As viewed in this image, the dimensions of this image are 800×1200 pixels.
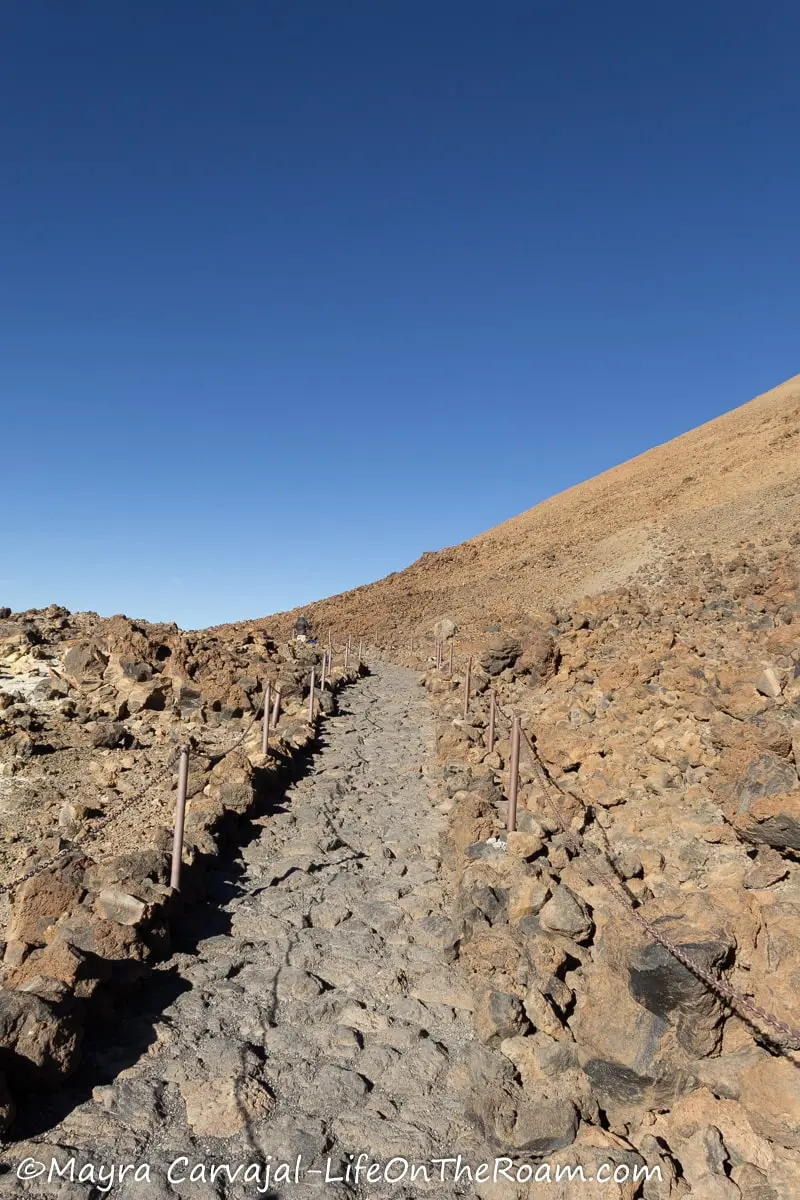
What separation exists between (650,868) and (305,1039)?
13.0ft

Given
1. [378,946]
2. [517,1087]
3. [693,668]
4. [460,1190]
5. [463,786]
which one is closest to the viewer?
[460,1190]

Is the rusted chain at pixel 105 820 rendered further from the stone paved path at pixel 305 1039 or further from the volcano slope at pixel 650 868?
the volcano slope at pixel 650 868

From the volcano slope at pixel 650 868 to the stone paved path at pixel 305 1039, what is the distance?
17.9 inches

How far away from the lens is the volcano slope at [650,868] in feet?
14.1

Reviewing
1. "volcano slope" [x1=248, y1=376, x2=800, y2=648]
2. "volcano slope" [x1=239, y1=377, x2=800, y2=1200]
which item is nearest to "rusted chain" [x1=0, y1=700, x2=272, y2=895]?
"volcano slope" [x1=239, y1=377, x2=800, y2=1200]

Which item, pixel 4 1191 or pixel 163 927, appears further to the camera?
pixel 163 927

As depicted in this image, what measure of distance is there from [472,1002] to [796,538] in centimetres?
2405

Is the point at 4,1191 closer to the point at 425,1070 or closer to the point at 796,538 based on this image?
the point at 425,1070

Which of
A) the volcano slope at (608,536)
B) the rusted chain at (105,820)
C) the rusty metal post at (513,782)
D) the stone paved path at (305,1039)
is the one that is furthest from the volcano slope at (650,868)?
the volcano slope at (608,536)

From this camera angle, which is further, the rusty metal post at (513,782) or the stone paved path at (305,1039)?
the rusty metal post at (513,782)

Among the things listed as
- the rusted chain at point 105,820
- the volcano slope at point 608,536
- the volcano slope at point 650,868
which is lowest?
the volcano slope at point 650,868

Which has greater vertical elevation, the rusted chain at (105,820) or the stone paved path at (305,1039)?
the rusted chain at (105,820)

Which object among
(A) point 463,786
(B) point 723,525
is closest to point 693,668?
(A) point 463,786

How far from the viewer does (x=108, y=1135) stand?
408cm
